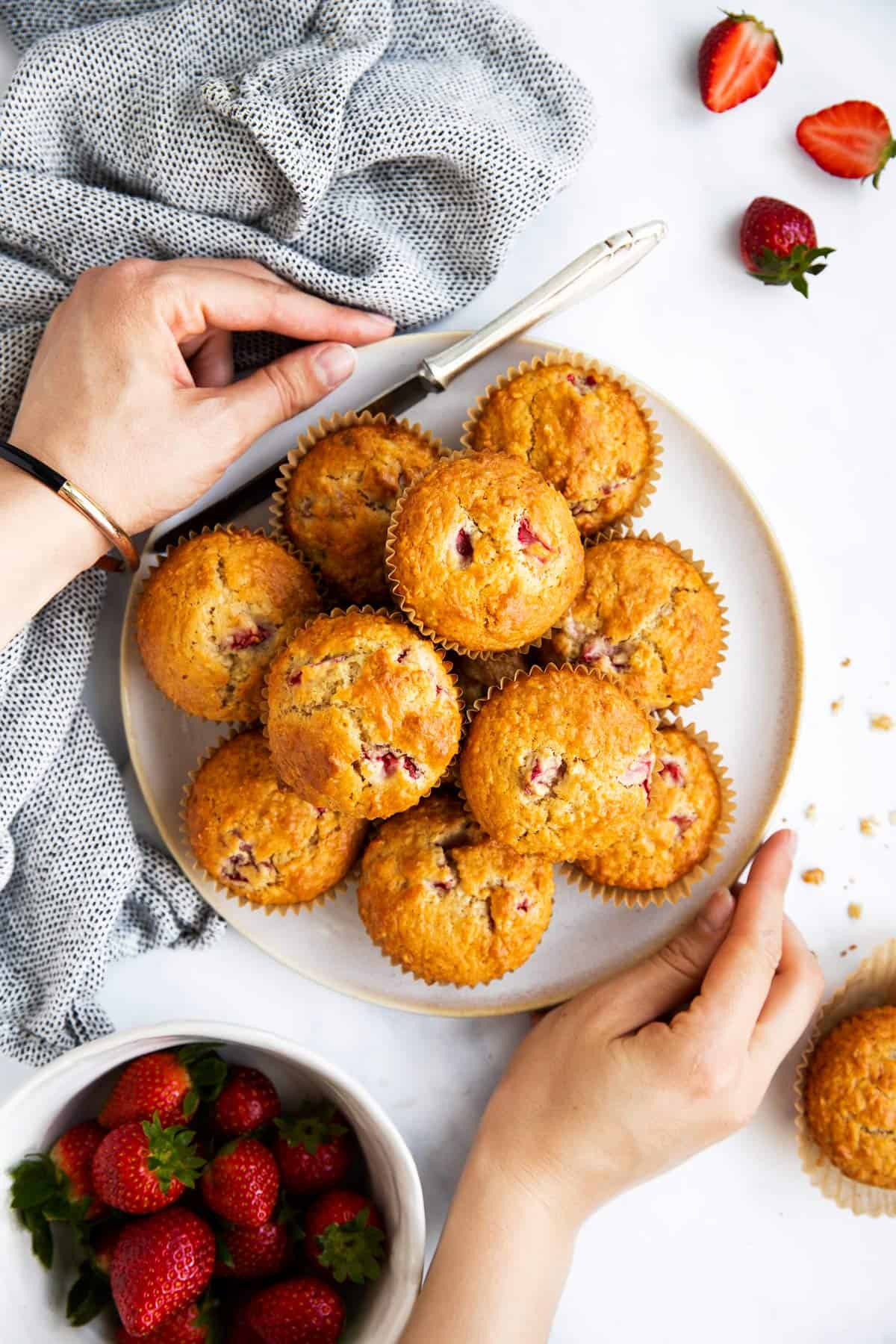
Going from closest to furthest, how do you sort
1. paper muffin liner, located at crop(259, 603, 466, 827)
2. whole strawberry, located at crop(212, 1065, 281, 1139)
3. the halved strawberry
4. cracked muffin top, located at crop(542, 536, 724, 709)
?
1. paper muffin liner, located at crop(259, 603, 466, 827)
2. cracked muffin top, located at crop(542, 536, 724, 709)
3. whole strawberry, located at crop(212, 1065, 281, 1139)
4. the halved strawberry

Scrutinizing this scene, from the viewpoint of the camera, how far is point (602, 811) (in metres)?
1.83

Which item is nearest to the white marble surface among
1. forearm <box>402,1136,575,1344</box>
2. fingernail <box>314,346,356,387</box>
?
forearm <box>402,1136,575,1344</box>

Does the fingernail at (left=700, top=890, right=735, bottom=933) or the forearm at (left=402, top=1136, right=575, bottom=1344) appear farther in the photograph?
→ the fingernail at (left=700, top=890, right=735, bottom=933)

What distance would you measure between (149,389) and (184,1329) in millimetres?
1906

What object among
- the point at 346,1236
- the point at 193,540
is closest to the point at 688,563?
the point at 193,540

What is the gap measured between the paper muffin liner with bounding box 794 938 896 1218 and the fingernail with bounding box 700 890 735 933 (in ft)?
1.37

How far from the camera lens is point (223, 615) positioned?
6.40 ft

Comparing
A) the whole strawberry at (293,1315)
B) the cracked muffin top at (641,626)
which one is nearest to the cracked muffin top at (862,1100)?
the cracked muffin top at (641,626)

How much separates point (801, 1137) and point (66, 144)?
2789 mm

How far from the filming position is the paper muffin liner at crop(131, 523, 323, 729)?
2.07m

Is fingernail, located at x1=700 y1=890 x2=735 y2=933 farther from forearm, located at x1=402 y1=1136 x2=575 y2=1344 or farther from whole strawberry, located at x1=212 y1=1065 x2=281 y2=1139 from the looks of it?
whole strawberry, located at x1=212 y1=1065 x2=281 y2=1139

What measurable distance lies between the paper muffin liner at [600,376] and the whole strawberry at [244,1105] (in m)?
1.38

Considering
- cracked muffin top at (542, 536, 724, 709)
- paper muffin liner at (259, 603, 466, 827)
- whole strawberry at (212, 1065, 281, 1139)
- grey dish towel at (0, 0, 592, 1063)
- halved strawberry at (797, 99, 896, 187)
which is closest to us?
paper muffin liner at (259, 603, 466, 827)

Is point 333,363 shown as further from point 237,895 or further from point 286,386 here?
point 237,895
